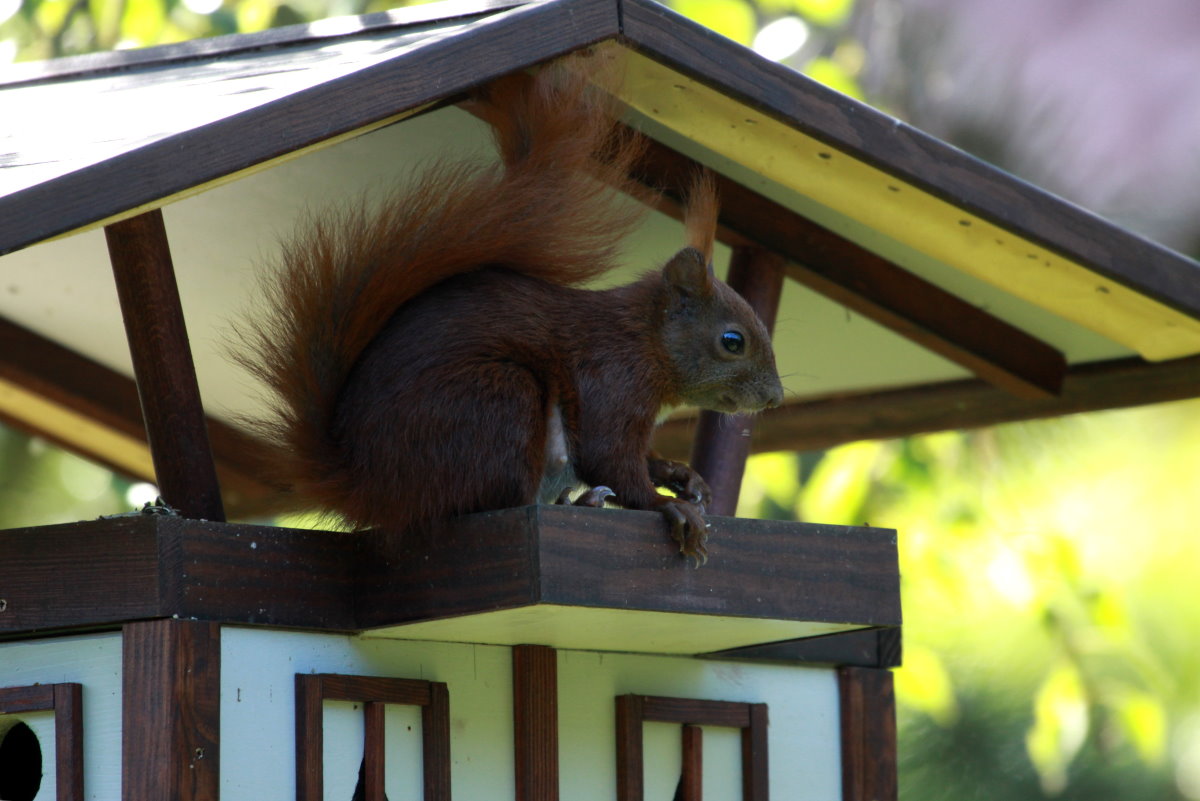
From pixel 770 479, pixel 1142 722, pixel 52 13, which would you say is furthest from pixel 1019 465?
pixel 52 13

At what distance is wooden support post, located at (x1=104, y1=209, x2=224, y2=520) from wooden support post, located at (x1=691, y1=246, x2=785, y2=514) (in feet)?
2.78

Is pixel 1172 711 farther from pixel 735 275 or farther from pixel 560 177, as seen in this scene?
pixel 560 177

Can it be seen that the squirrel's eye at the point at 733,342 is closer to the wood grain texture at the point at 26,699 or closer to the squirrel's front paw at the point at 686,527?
the squirrel's front paw at the point at 686,527

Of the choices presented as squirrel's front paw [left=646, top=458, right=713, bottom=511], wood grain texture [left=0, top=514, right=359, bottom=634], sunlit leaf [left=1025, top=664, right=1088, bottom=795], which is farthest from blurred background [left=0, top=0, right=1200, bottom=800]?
wood grain texture [left=0, top=514, right=359, bottom=634]

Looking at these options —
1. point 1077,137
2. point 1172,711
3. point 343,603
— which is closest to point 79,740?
point 343,603

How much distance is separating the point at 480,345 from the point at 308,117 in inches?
14.0

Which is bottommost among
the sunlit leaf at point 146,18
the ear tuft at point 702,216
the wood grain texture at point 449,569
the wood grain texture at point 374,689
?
the wood grain texture at point 374,689

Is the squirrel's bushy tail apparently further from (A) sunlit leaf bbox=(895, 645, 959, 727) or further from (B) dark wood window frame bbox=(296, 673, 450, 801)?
(A) sunlit leaf bbox=(895, 645, 959, 727)

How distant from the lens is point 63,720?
190cm

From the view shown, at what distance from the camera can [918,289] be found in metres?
2.81

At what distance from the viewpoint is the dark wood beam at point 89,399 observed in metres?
3.48

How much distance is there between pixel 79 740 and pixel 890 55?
4.86 metres

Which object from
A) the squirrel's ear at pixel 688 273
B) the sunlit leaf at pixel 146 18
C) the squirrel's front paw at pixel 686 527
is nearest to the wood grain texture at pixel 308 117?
the squirrel's ear at pixel 688 273

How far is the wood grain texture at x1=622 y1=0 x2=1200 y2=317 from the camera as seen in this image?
2025mm
